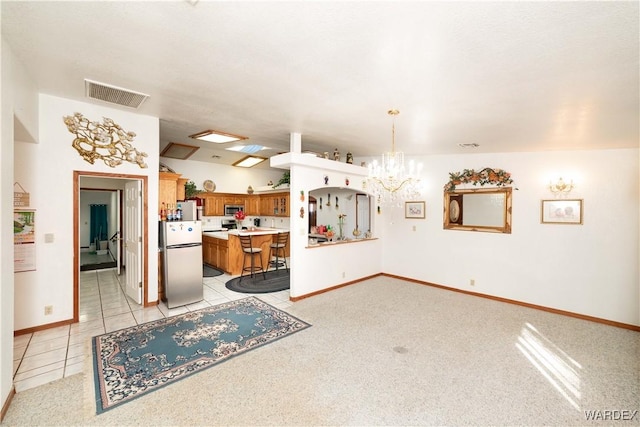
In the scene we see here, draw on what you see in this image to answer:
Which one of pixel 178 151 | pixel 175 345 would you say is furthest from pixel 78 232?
pixel 178 151

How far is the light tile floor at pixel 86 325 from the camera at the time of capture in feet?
8.36

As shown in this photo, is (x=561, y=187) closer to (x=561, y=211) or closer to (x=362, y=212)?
(x=561, y=211)

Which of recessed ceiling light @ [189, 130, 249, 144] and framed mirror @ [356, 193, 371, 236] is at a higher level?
recessed ceiling light @ [189, 130, 249, 144]

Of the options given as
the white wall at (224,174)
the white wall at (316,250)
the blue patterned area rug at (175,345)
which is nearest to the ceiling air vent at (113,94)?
the white wall at (316,250)

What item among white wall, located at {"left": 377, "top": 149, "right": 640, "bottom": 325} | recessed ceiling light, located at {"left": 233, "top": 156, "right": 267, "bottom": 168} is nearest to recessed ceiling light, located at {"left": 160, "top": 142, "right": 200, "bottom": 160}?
recessed ceiling light, located at {"left": 233, "top": 156, "right": 267, "bottom": 168}

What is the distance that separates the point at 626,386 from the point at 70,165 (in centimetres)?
638

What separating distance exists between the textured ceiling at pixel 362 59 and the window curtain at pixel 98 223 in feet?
26.9

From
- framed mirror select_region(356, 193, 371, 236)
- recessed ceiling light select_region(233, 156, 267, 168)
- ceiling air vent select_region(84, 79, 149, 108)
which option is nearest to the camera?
ceiling air vent select_region(84, 79, 149, 108)

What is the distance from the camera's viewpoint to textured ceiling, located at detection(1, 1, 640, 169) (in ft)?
5.31

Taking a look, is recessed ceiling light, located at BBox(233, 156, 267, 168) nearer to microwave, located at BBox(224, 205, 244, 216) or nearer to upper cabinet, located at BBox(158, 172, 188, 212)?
microwave, located at BBox(224, 205, 244, 216)

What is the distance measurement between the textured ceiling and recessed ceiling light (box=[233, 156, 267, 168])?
442cm

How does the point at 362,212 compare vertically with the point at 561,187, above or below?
below

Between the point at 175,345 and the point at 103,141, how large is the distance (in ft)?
9.32

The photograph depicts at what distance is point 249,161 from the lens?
830cm
